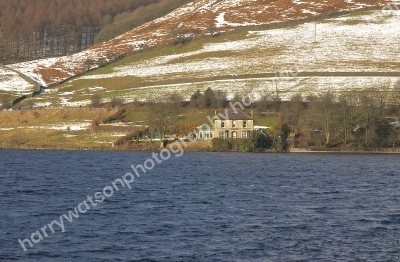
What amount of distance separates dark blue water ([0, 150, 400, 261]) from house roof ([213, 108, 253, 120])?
32.0m

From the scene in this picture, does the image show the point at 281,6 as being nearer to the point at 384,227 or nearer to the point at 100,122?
the point at 100,122

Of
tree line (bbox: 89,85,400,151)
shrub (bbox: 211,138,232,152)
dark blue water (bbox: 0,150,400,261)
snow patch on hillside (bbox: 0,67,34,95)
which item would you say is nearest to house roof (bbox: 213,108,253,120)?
tree line (bbox: 89,85,400,151)

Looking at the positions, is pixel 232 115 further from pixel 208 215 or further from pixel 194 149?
pixel 208 215

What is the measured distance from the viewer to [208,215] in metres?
Result: 32.0

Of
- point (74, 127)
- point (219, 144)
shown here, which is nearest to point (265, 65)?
point (74, 127)

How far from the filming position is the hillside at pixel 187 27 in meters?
146

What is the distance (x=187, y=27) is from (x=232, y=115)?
70.6 meters

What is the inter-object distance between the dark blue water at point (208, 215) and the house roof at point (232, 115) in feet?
105

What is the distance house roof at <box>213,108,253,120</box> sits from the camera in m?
86.6

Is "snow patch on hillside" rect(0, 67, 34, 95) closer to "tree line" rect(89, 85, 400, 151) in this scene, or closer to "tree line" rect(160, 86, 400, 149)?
"tree line" rect(89, 85, 400, 151)

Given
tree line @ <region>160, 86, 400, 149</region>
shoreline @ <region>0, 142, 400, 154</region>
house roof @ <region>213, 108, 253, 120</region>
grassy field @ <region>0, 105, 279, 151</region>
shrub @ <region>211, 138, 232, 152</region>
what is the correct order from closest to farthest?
Result: shoreline @ <region>0, 142, 400, 154</region> < tree line @ <region>160, 86, 400, 149</region> < shrub @ <region>211, 138, 232, 152</region> < house roof @ <region>213, 108, 253, 120</region> < grassy field @ <region>0, 105, 279, 151</region>

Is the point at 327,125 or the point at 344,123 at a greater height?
the point at 344,123

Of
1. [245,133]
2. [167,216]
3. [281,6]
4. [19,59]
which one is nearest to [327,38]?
[281,6]

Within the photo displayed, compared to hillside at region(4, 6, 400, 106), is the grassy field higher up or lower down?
lower down
